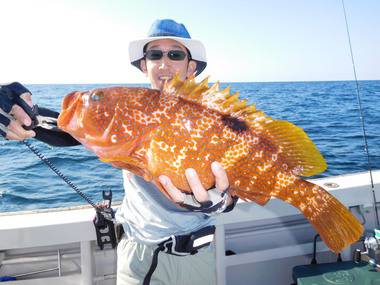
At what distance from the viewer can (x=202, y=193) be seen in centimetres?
219

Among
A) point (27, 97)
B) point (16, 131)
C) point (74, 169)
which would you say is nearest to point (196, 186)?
point (16, 131)

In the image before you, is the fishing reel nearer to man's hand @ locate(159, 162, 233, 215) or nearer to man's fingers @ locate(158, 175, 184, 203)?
man's hand @ locate(159, 162, 233, 215)

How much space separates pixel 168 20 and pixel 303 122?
1495 centimetres

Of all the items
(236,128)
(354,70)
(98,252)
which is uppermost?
(354,70)

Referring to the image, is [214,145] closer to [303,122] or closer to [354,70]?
[354,70]

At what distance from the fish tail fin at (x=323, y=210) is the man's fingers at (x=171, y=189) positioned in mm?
704

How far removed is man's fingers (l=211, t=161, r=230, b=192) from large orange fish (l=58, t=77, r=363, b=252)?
0.03 metres

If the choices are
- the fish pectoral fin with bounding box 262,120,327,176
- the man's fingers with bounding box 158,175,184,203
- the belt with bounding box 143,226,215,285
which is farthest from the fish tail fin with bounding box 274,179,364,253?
the belt with bounding box 143,226,215,285

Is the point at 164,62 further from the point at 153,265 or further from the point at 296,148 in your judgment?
the point at 153,265

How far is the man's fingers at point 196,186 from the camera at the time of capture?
2074 millimetres

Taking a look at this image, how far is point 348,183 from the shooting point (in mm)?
4367

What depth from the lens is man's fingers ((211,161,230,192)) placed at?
6.81ft

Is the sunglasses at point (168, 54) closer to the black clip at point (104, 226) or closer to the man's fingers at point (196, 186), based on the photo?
the man's fingers at point (196, 186)

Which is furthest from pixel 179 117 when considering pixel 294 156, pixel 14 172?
pixel 14 172
